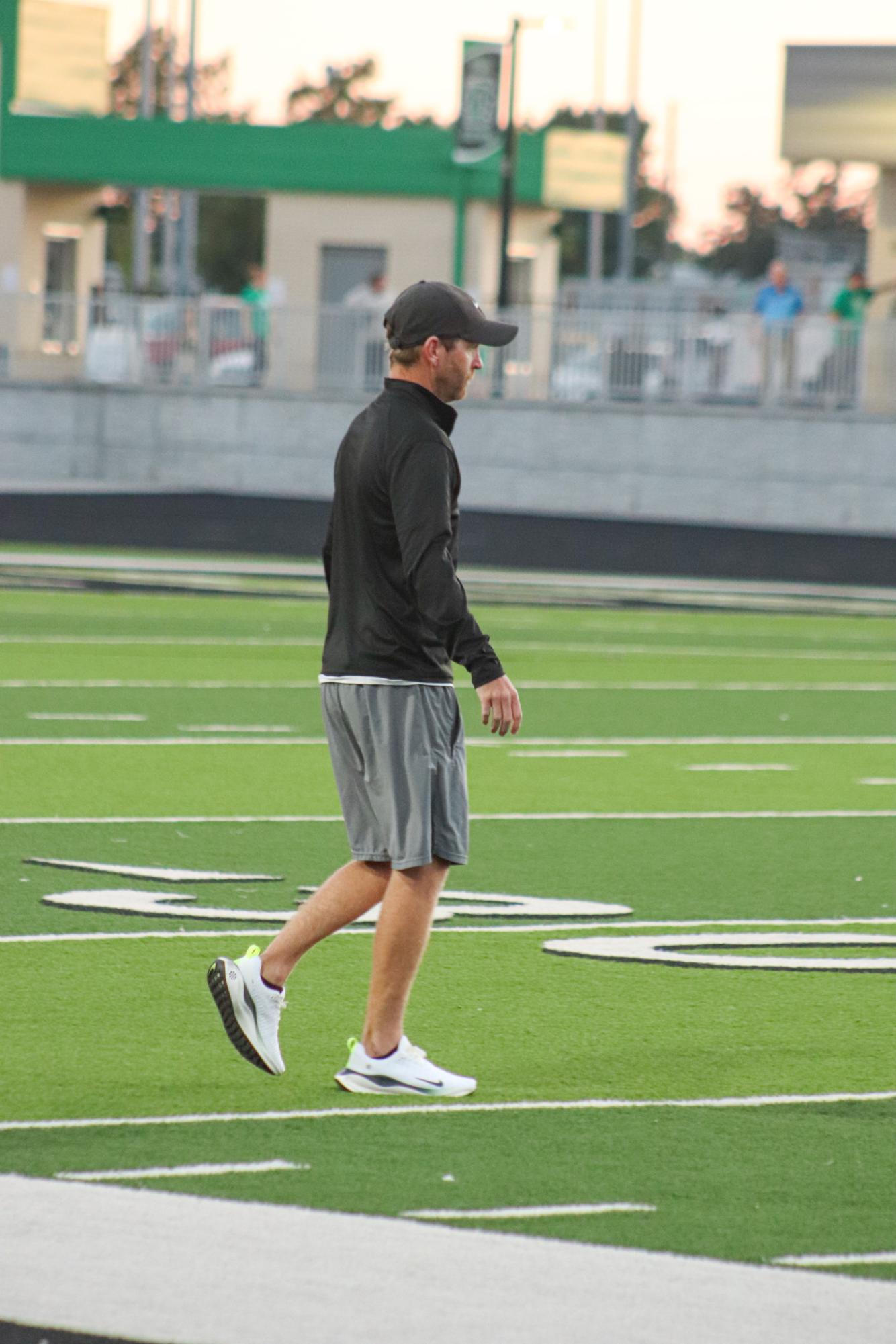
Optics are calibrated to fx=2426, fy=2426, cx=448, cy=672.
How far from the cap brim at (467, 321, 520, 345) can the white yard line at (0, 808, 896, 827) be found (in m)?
4.69

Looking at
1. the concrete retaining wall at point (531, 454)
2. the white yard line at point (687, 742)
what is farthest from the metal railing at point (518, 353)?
the white yard line at point (687, 742)

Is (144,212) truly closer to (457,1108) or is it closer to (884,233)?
(884,233)

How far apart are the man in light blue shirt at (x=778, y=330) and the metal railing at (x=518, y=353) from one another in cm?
2

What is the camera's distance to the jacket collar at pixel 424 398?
5.82m

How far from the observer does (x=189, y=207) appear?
54375 millimetres

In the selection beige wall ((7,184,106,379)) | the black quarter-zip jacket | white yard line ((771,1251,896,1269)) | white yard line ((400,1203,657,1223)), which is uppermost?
beige wall ((7,184,106,379))

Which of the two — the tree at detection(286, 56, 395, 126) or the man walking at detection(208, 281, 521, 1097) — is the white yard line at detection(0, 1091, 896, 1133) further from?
the tree at detection(286, 56, 395, 126)

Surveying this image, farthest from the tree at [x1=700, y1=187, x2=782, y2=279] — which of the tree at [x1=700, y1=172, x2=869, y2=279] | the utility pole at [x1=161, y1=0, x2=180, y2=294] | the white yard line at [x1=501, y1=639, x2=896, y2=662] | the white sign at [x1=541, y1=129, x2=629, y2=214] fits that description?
the white yard line at [x1=501, y1=639, x2=896, y2=662]

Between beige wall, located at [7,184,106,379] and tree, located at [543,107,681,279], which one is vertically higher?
tree, located at [543,107,681,279]

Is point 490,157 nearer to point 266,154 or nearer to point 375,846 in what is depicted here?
point 266,154

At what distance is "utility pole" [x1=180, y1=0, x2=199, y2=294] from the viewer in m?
52.2

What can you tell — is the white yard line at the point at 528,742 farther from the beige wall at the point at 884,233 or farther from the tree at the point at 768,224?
the tree at the point at 768,224

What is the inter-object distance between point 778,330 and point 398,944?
935 inches

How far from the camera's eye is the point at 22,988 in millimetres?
7102
